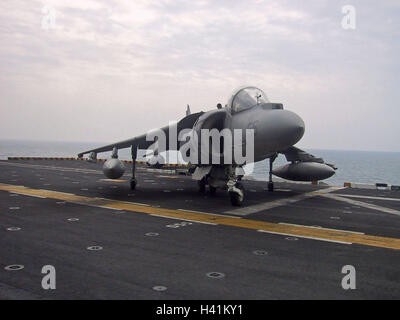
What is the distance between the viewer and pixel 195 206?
14891 mm

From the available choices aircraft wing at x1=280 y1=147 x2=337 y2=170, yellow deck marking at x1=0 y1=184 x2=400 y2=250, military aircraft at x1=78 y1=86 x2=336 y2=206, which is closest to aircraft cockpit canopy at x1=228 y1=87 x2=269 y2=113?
military aircraft at x1=78 y1=86 x2=336 y2=206

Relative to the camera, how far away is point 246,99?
14.6 meters

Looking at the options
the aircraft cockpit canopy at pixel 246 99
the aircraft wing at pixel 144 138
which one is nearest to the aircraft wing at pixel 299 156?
the aircraft wing at pixel 144 138

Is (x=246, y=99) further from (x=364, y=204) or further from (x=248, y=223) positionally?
(x=364, y=204)

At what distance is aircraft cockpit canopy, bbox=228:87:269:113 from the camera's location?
1451 centimetres

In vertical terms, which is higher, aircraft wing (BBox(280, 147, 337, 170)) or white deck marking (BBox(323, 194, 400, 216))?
aircraft wing (BBox(280, 147, 337, 170))

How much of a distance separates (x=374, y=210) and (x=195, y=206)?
745cm

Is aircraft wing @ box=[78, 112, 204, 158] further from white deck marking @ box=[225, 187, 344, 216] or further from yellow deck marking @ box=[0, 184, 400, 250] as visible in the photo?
white deck marking @ box=[225, 187, 344, 216]

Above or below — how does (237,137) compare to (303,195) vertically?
above

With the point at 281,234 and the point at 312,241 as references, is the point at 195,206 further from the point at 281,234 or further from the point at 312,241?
the point at 312,241
